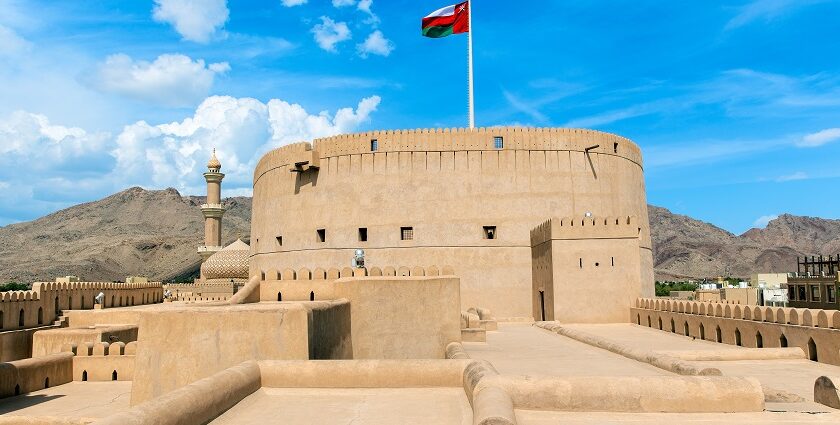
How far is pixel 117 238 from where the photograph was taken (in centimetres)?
10031

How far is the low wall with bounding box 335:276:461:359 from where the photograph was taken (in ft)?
43.7

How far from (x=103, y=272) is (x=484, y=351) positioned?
83.0m

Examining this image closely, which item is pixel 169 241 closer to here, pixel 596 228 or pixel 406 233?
pixel 406 233

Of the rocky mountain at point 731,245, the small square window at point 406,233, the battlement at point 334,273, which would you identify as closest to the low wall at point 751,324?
the battlement at point 334,273

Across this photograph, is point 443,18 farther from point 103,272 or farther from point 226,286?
point 103,272

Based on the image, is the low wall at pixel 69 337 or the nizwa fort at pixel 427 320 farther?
the low wall at pixel 69 337

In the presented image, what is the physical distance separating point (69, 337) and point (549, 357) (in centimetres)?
1544

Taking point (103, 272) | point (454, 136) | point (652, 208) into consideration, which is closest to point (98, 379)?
point (454, 136)

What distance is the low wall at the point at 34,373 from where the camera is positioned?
15.2 meters

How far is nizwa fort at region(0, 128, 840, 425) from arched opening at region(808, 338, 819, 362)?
12 centimetres

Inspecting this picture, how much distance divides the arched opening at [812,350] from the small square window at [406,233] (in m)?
16.0

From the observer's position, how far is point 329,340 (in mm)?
10742

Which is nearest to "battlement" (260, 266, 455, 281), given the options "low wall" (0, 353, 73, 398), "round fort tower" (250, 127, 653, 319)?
"low wall" (0, 353, 73, 398)

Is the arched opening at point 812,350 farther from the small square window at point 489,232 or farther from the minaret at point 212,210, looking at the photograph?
the minaret at point 212,210
